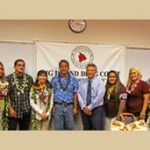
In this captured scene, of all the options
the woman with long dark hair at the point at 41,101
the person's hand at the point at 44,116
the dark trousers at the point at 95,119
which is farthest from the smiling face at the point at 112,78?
the person's hand at the point at 44,116

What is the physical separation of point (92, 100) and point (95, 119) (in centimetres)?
23

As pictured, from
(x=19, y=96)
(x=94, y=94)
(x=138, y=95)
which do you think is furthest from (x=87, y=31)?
(x=19, y=96)

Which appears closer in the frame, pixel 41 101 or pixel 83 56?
pixel 41 101

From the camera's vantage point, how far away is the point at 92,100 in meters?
4.35

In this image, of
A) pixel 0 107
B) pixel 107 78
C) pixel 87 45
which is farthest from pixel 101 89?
pixel 0 107

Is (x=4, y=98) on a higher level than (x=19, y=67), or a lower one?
lower

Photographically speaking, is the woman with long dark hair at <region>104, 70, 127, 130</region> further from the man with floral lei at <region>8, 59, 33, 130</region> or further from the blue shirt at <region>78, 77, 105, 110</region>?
the man with floral lei at <region>8, 59, 33, 130</region>

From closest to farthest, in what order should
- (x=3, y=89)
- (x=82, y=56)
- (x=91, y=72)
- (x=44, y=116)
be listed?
(x=3, y=89)
(x=44, y=116)
(x=91, y=72)
(x=82, y=56)

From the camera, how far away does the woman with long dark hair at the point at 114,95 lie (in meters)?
4.33

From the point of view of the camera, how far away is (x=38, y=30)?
4.62 metres

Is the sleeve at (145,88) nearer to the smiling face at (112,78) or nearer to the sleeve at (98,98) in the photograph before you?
the smiling face at (112,78)

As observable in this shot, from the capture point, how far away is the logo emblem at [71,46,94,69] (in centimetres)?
462

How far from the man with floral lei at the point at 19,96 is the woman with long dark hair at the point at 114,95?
37.0 inches

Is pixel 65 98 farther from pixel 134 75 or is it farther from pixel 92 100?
pixel 134 75
